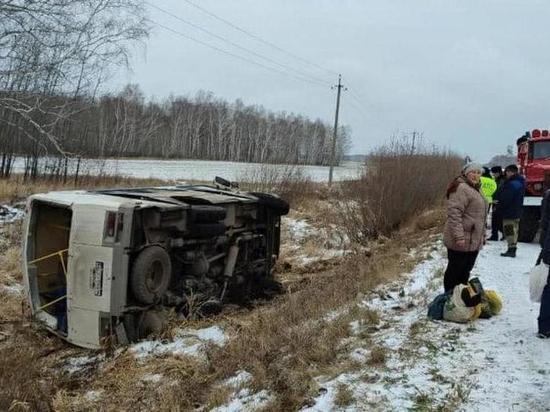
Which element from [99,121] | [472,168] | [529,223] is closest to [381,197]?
[529,223]

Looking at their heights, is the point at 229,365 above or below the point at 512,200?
below

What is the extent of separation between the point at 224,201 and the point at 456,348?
3.92 m

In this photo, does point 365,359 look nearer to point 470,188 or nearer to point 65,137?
point 470,188

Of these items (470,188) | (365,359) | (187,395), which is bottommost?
(187,395)

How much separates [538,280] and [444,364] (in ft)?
5.31

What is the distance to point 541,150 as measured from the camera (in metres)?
14.2

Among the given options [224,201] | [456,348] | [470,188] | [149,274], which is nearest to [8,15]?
[224,201]

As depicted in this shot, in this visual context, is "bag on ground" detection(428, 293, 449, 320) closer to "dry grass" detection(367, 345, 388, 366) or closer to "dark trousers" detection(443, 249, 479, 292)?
"dark trousers" detection(443, 249, 479, 292)

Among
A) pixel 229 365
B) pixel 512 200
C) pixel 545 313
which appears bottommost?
pixel 229 365

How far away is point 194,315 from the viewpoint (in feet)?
23.4

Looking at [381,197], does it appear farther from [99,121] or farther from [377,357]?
[99,121]

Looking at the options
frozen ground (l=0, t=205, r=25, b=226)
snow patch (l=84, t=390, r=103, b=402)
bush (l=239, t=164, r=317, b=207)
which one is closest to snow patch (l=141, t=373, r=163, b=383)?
snow patch (l=84, t=390, r=103, b=402)

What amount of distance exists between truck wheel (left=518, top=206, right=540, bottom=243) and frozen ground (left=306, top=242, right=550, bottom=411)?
6656 mm

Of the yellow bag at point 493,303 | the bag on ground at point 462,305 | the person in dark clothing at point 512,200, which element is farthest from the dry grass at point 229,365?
the person in dark clothing at point 512,200
